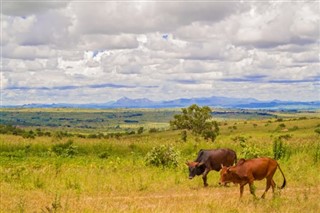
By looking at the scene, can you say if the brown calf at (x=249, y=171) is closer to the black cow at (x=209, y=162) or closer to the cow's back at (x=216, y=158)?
the black cow at (x=209, y=162)

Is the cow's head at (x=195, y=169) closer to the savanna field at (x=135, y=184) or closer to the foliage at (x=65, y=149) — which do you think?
the savanna field at (x=135, y=184)

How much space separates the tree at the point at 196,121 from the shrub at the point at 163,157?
4315cm

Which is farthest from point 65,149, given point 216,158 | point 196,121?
point 196,121

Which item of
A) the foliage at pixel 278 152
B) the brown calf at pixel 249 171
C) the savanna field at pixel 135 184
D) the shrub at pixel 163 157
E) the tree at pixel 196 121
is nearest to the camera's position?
the savanna field at pixel 135 184

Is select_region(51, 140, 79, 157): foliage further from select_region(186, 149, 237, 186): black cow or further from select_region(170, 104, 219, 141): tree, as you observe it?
select_region(170, 104, 219, 141): tree

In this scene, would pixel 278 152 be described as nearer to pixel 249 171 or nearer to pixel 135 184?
pixel 135 184

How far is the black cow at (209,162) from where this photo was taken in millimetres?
21016

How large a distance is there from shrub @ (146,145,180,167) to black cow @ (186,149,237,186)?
4240mm

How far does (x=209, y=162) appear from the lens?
21391 mm

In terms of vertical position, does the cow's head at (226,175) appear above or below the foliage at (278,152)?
above

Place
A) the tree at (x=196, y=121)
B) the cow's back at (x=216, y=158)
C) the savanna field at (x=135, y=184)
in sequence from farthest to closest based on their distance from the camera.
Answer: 1. the tree at (x=196, y=121)
2. the cow's back at (x=216, y=158)
3. the savanna field at (x=135, y=184)


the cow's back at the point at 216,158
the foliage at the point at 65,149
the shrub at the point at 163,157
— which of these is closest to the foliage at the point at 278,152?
the shrub at the point at 163,157

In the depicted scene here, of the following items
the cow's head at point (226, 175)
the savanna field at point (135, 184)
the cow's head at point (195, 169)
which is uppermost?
the cow's head at point (226, 175)

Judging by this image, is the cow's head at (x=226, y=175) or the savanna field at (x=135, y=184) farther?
the cow's head at (x=226, y=175)
